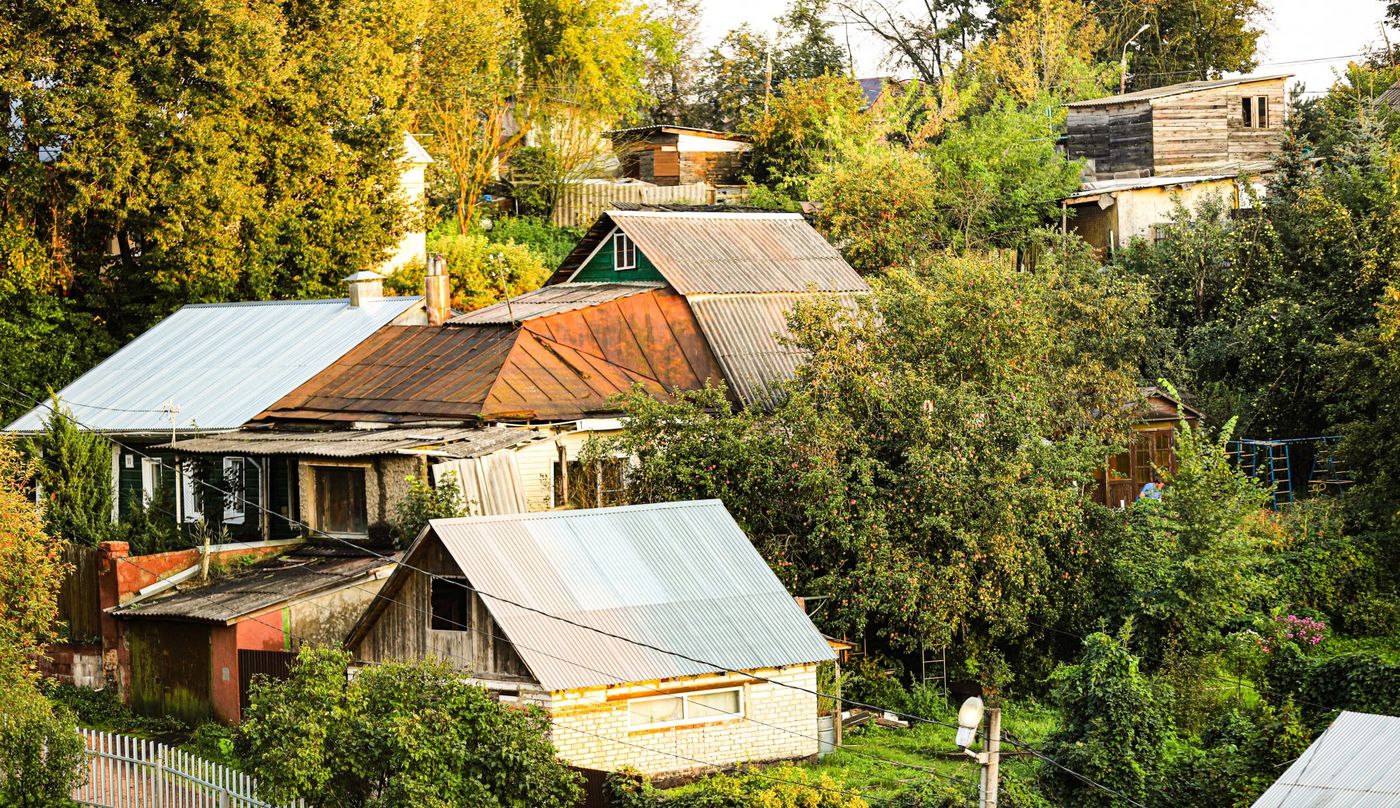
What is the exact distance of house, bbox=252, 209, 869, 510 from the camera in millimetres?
27828

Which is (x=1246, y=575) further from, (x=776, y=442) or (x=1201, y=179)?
(x=1201, y=179)

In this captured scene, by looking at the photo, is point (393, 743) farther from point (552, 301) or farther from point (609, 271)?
point (609, 271)

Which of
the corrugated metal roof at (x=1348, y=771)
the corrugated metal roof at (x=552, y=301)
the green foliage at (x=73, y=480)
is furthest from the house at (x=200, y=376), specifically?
the corrugated metal roof at (x=1348, y=771)

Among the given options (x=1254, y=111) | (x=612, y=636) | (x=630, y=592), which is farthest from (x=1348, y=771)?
(x=1254, y=111)

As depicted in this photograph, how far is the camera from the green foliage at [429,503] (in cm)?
2461

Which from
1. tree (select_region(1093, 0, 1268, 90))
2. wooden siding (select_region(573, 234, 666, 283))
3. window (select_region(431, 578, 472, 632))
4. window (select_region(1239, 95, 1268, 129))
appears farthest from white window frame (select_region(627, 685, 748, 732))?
tree (select_region(1093, 0, 1268, 90))

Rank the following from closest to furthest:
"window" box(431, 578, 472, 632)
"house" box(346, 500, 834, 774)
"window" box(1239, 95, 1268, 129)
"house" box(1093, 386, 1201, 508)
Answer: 1. "house" box(346, 500, 834, 774)
2. "window" box(431, 578, 472, 632)
3. "house" box(1093, 386, 1201, 508)
4. "window" box(1239, 95, 1268, 129)

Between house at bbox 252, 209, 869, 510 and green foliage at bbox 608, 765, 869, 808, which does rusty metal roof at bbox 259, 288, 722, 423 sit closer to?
house at bbox 252, 209, 869, 510

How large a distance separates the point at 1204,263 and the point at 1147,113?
885 cm

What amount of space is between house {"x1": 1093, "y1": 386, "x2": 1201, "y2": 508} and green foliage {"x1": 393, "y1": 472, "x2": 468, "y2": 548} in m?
14.2

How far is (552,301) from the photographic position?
32.2 meters

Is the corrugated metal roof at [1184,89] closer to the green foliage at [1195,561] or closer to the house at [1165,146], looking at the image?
the house at [1165,146]

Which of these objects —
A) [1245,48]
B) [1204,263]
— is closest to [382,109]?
[1204,263]

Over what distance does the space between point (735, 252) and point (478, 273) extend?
9251 mm
